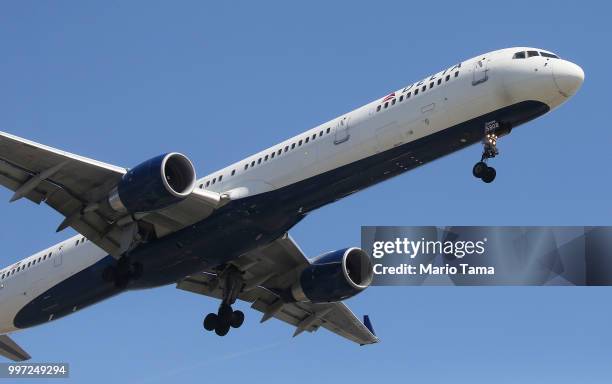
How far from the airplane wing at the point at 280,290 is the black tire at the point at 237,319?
96 cm

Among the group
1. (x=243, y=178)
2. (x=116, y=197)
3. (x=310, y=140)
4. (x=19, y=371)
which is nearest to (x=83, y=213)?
(x=116, y=197)

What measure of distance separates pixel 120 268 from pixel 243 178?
5.30 meters

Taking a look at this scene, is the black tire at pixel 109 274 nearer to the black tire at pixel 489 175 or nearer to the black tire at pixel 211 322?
the black tire at pixel 211 322

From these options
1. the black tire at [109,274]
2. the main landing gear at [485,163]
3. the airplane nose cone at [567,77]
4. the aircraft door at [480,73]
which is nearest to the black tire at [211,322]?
the black tire at [109,274]

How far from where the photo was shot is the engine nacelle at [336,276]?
44.5 meters

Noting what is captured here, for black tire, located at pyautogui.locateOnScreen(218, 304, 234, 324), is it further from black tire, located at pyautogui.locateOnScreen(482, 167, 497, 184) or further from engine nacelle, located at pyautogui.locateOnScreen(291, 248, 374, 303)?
black tire, located at pyautogui.locateOnScreen(482, 167, 497, 184)

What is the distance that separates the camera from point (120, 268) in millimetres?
40812

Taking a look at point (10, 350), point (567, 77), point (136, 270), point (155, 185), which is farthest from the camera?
point (10, 350)

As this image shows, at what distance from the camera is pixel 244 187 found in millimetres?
39875

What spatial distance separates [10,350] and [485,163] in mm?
21187

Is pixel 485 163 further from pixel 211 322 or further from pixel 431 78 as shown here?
pixel 211 322

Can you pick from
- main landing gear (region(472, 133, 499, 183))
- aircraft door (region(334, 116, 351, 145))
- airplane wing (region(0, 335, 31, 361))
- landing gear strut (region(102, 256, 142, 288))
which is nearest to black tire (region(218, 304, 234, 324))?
landing gear strut (region(102, 256, 142, 288))

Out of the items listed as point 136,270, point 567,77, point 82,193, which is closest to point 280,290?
point 136,270

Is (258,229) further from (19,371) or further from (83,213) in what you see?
(19,371)
